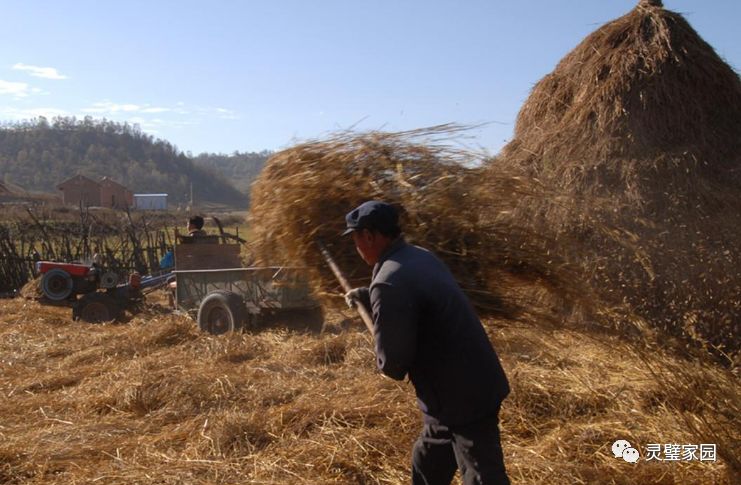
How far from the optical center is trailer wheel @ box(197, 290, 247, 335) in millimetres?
8195

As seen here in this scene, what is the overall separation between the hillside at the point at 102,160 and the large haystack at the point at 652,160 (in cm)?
6805

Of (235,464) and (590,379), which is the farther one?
(590,379)

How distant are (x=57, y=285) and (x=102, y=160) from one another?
2945 inches

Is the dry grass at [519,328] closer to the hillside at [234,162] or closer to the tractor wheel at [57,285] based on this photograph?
the tractor wheel at [57,285]

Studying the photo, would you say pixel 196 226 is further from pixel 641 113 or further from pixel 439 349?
pixel 439 349

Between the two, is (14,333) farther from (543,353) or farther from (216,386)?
(543,353)

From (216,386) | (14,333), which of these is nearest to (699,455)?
→ (216,386)

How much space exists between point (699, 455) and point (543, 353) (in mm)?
2212

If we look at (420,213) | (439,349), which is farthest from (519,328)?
(439,349)

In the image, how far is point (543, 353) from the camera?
19.5 ft

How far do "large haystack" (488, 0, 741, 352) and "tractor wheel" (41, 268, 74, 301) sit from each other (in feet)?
22.7

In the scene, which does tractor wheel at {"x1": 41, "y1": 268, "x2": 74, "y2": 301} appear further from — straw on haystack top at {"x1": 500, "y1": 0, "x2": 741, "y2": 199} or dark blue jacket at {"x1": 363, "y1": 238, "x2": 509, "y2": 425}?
dark blue jacket at {"x1": 363, "y1": 238, "x2": 509, "y2": 425}

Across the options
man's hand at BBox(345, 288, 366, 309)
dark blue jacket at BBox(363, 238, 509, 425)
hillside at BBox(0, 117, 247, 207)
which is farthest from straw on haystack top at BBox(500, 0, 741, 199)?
hillside at BBox(0, 117, 247, 207)

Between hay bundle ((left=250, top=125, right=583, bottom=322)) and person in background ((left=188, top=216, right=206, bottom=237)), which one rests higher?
hay bundle ((left=250, top=125, right=583, bottom=322))
